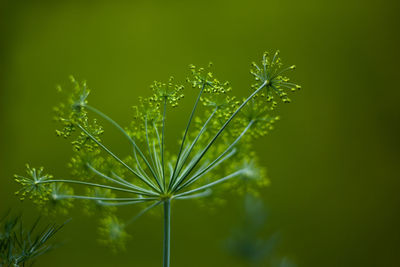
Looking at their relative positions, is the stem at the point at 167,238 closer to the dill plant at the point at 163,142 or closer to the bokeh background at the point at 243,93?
the dill plant at the point at 163,142

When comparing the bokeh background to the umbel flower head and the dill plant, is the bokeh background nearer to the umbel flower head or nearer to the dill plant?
the dill plant

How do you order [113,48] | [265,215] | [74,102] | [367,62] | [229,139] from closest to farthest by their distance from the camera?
[265,215], [74,102], [229,139], [367,62], [113,48]

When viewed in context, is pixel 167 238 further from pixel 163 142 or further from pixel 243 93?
pixel 243 93

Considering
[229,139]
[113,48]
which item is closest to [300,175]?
[229,139]

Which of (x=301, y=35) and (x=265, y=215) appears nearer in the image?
(x=265, y=215)

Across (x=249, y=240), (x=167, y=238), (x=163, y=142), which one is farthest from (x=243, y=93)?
(x=249, y=240)

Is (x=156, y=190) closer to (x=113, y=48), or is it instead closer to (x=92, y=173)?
(x=92, y=173)

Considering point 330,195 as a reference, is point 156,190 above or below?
below

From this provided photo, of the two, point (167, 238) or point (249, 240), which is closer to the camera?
point (249, 240)
